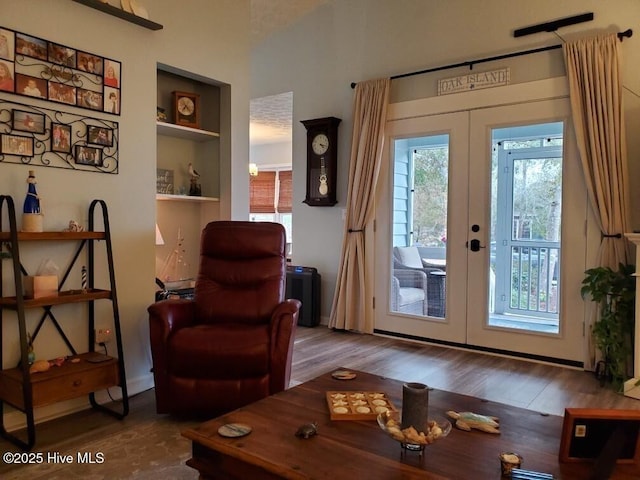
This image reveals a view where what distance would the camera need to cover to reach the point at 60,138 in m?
2.73

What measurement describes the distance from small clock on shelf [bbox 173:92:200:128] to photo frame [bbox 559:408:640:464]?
10.6 feet

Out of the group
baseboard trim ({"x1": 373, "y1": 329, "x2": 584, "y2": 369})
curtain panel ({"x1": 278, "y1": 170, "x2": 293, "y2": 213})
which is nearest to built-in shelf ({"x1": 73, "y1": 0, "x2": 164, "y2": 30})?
baseboard trim ({"x1": 373, "y1": 329, "x2": 584, "y2": 369})

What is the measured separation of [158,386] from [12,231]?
109cm

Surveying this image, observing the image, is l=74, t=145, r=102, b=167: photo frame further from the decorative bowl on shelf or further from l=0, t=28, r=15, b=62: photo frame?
the decorative bowl on shelf

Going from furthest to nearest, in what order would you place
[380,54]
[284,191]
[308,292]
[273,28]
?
[284,191]
[273,28]
[308,292]
[380,54]

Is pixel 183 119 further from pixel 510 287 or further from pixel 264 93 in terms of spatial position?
pixel 510 287

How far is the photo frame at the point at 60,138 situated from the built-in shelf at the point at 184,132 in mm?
733

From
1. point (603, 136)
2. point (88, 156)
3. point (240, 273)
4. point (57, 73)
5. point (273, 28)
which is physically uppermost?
point (273, 28)

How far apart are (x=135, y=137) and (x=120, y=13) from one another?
0.76 metres

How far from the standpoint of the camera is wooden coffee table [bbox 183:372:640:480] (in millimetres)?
1327

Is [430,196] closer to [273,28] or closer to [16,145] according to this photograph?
[273,28]

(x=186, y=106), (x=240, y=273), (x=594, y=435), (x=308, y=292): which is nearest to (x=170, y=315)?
(x=240, y=273)

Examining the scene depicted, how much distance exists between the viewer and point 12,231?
7.58 feet

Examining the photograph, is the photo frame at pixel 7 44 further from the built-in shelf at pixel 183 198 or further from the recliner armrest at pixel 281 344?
the recliner armrest at pixel 281 344
